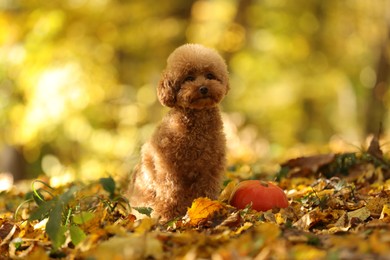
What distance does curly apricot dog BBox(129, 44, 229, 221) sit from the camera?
3359 millimetres

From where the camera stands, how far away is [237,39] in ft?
44.8

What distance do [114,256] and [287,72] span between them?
50.8ft

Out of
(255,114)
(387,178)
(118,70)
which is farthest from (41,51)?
(255,114)

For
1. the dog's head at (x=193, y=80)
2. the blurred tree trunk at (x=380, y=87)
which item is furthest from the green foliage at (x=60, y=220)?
the blurred tree trunk at (x=380, y=87)

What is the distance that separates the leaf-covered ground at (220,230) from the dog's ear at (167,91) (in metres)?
0.63

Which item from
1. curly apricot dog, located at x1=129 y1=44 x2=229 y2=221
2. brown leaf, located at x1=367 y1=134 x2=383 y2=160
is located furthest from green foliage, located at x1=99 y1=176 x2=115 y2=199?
brown leaf, located at x1=367 y1=134 x2=383 y2=160

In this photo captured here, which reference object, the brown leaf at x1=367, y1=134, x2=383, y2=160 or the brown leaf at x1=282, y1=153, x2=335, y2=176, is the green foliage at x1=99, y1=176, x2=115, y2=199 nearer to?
the brown leaf at x1=282, y1=153, x2=335, y2=176

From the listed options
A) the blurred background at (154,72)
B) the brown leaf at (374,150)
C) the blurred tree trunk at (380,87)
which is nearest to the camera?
the brown leaf at (374,150)

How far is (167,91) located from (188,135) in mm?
276

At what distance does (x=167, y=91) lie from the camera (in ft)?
11.1

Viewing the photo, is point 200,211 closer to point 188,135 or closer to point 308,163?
point 188,135

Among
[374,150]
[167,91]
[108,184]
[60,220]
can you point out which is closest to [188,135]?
[167,91]

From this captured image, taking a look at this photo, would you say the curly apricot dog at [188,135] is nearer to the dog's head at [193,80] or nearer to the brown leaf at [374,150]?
the dog's head at [193,80]

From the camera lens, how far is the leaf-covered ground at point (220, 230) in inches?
90.7
